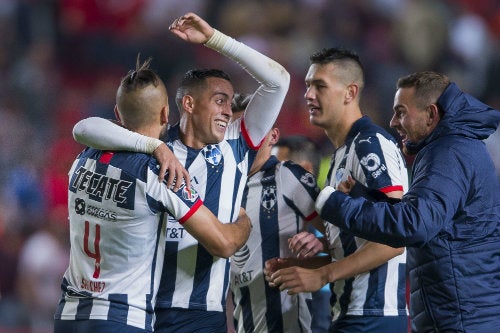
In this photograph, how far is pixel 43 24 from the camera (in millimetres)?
9688

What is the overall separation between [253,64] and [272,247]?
3.42 feet

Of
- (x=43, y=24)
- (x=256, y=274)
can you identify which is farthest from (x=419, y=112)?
(x=43, y=24)

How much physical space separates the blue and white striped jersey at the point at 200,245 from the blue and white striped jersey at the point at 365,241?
1.75 ft

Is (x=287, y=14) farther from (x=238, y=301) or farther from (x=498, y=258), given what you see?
(x=498, y=258)

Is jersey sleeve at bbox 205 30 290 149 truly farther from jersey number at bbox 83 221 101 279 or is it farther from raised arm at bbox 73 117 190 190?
jersey number at bbox 83 221 101 279

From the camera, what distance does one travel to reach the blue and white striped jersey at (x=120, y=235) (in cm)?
339

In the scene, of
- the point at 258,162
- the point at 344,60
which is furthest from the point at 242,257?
the point at 344,60

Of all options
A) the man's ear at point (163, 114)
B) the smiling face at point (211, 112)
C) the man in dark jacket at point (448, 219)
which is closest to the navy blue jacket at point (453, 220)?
the man in dark jacket at point (448, 219)

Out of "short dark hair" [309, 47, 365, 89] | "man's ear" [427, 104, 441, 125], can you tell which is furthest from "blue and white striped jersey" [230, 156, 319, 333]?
"man's ear" [427, 104, 441, 125]

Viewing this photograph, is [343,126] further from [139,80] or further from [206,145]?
[139,80]

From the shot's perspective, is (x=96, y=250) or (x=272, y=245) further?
(x=272, y=245)

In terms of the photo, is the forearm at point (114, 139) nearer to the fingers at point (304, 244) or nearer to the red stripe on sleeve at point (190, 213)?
the red stripe on sleeve at point (190, 213)

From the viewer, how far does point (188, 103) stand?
4.14 meters

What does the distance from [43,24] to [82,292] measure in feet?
22.5
